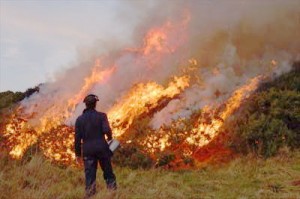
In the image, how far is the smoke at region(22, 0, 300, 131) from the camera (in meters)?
17.6

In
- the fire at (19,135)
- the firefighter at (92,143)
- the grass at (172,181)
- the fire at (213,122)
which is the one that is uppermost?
the fire at (19,135)

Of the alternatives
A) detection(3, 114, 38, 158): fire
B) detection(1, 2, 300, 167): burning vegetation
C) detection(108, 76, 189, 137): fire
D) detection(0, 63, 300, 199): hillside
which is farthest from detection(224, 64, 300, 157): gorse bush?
detection(3, 114, 38, 158): fire

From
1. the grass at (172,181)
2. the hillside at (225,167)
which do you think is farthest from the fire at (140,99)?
the grass at (172,181)

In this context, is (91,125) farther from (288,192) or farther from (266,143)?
(266,143)

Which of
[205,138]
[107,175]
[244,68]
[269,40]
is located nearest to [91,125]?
[107,175]

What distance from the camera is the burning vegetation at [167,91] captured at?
15.1 m

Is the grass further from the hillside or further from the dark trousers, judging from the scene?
the dark trousers

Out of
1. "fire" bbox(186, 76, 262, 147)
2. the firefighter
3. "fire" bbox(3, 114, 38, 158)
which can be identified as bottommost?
the firefighter

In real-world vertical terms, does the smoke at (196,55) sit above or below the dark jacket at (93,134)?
above

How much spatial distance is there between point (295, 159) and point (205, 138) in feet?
8.87

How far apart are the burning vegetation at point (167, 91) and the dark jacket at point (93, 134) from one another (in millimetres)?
4710

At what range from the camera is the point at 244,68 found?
1781 cm

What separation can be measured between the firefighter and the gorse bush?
5.95 m

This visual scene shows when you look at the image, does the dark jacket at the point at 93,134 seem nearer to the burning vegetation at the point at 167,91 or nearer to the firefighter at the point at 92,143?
the firefighter at the point at 92,143
